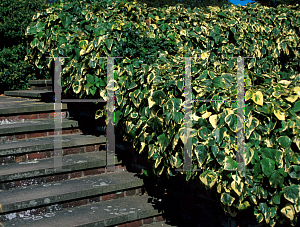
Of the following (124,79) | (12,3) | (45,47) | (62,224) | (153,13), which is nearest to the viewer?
(62,224)

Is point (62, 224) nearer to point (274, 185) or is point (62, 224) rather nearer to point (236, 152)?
point (236, 152)

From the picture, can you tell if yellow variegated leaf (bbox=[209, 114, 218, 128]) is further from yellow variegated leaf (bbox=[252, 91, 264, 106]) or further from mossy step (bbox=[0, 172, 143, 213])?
mossy step (bbox=[0, 172, 143, 213])

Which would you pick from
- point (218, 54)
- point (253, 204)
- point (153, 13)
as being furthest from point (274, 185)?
point (153, 13)

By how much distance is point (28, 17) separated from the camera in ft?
23.1

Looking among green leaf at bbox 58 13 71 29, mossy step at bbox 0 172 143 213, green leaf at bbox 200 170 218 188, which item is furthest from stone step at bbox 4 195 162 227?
green leaf at bbox 58 13 71 29

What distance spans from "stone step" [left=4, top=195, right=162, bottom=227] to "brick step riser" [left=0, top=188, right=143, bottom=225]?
0.12 feet

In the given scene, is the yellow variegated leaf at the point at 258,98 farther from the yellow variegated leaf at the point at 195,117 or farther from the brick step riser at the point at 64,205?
the brick step riser at the point at 64,205

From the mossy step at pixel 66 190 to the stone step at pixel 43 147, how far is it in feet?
1.53

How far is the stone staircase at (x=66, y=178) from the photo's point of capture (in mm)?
2725

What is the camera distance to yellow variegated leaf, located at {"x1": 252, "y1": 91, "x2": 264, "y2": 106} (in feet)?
7.02

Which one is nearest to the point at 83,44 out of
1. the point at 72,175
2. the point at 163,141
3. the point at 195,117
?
the point at 72,175

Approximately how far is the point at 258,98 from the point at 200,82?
1.72ft

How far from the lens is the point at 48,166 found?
3.18 meters

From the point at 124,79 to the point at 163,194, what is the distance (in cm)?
132
